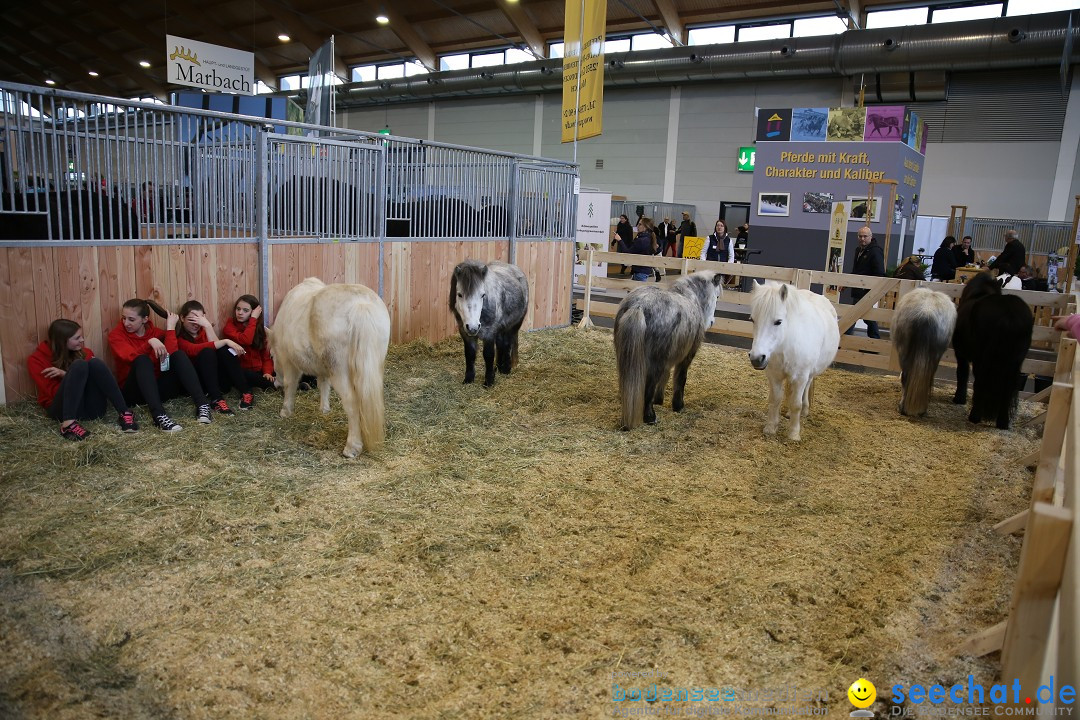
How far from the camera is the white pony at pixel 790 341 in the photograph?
4832 mm

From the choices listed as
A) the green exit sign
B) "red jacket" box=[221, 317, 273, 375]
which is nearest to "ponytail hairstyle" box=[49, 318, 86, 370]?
"red jacket" box=[221, 317, 273, 375]

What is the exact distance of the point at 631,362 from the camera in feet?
16.5

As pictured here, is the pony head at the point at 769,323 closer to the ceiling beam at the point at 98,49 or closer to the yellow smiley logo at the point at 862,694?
the yellow smiley logo at the point at 862,694

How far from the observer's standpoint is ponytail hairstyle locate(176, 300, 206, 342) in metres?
5.00

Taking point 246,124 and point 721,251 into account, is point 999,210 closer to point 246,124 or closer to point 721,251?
point 721,251

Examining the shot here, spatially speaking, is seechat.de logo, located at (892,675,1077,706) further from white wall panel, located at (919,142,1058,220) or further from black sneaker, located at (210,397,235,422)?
white wall panel, located at (919,142,1058,220)

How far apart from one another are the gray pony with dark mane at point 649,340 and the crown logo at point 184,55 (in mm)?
10428

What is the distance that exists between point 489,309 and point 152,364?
8.99 ft

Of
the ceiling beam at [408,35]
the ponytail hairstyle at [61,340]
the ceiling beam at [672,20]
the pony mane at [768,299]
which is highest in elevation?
the ceiling beam at [408,35]

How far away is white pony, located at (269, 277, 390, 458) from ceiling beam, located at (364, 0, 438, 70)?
1884cm

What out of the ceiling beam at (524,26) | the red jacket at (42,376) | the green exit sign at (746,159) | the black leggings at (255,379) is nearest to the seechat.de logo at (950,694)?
the black leggings at (255,379)

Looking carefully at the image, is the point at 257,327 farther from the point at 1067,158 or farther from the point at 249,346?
the point at 1067,158

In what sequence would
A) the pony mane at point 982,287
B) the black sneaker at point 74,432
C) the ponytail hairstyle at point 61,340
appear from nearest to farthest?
the black sneaker at point 74,432, the ponytail hairstyle at point 61,340, the pony mane at point 982,287

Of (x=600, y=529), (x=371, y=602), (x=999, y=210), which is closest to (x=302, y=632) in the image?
(x=371, y=602)
